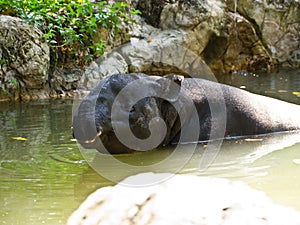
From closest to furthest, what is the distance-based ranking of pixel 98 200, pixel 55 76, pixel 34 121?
pixel 98 200, pixel 34 121, pixel 55 76

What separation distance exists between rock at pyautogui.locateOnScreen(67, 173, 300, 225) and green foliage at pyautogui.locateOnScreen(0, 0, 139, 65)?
5.67 meters

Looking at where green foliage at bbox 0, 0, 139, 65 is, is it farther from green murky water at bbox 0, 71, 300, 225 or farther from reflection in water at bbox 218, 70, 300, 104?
green murky water at bbox 0, 71, 300, 225

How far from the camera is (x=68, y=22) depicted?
8.45 meters

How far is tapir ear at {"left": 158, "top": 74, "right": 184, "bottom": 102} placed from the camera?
Answer: 13.7 feet

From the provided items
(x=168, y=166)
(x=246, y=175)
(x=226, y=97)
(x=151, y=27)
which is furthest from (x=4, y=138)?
(x=151, y=27)

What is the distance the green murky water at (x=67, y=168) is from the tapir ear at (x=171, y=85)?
489 millimetres

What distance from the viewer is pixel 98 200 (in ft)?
8.20

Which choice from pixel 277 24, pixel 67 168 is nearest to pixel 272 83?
pixel 277 24

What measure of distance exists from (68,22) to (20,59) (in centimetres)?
122

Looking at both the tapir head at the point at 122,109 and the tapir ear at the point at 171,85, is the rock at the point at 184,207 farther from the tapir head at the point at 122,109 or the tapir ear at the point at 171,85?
the tapir ear at the point at 171,85

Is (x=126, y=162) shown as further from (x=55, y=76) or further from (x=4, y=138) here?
(x=55, y=76)

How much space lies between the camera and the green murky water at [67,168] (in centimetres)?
293

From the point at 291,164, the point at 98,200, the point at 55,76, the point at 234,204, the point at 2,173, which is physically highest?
the point at 234,204

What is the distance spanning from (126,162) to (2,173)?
96cm
